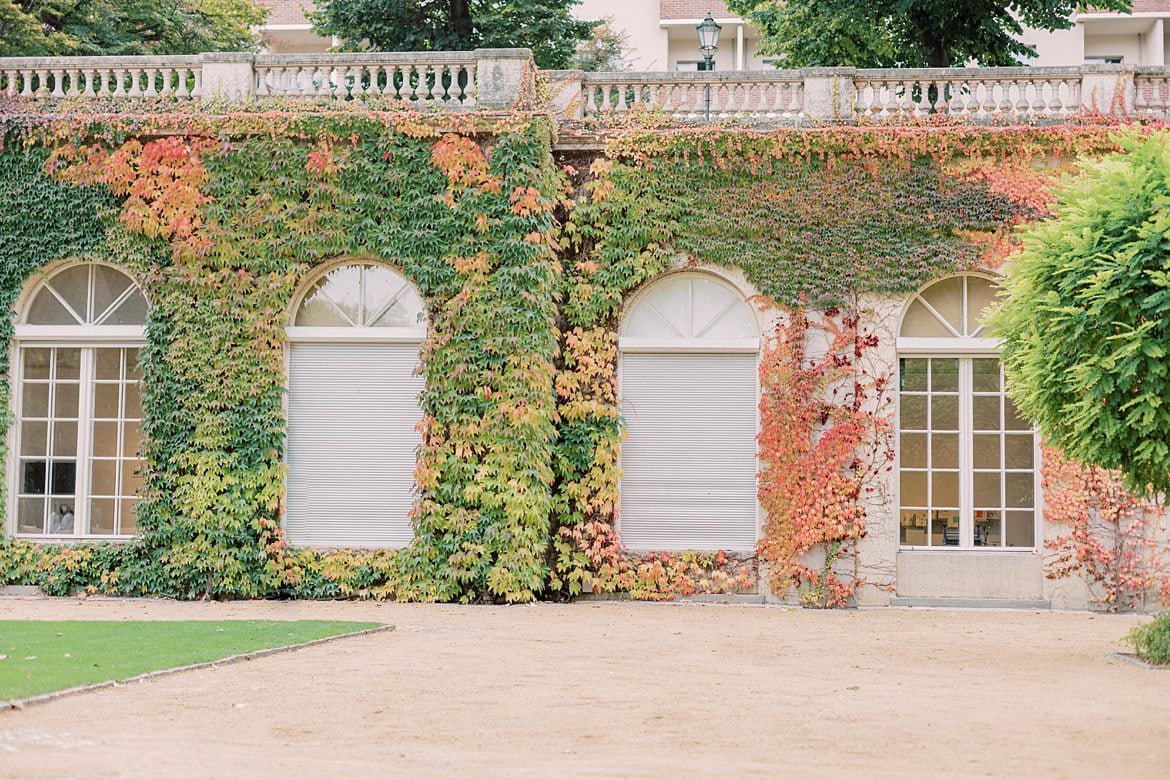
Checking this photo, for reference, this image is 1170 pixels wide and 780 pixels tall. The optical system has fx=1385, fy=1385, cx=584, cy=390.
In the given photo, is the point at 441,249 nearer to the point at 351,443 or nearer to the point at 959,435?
the point at 351,443

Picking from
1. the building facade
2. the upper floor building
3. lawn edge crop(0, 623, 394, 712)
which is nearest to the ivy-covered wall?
the building facade

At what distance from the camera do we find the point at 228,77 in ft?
51.9

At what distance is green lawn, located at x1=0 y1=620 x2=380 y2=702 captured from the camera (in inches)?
349

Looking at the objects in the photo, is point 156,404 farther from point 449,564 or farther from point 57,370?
point 449,564

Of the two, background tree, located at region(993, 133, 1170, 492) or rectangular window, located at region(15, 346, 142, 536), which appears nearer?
background tree, located at region(993, 133, 1170, 492)

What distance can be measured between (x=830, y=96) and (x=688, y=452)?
4.36m

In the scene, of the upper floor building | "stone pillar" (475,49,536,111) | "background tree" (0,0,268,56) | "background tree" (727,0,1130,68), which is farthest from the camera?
the upper floor building

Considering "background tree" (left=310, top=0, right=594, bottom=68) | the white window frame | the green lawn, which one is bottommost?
the green lawn

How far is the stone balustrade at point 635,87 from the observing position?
15516 millimetres

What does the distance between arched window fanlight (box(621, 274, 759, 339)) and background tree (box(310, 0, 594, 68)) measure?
826 centimetres

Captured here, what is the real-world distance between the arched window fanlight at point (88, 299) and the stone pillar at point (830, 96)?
7.95 m

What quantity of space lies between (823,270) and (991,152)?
2278 millimetres

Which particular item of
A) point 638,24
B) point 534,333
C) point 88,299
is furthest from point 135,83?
point 638,24

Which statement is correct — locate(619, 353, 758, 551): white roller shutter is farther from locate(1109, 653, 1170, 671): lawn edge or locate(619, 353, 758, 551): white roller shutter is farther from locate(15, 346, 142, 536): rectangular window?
locate(15, 346, 142, 536): rectangular window
